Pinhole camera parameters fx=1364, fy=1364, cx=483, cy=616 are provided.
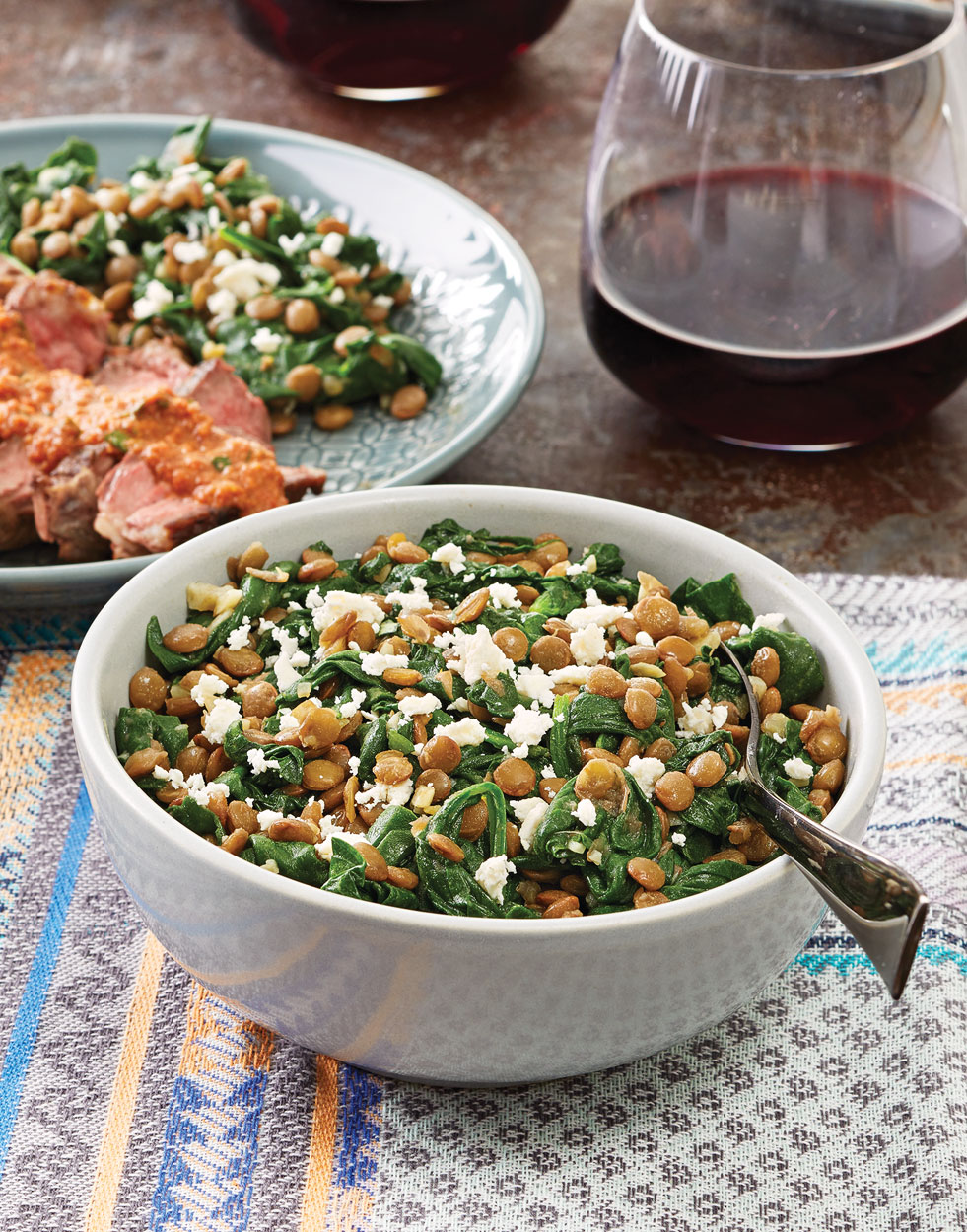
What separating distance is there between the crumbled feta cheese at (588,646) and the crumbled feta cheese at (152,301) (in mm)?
1244

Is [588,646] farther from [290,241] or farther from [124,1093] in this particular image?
[290,241]

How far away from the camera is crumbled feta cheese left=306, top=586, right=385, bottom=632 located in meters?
1.48

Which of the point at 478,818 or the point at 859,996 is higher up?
the point at 478,818

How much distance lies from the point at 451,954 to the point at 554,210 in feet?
7.51

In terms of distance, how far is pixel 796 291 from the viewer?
2.03 meters

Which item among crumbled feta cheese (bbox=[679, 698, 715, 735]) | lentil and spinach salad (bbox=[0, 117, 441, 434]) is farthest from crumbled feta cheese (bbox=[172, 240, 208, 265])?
crumbled feta cheese (bbox=[679, 698, 715, 735])

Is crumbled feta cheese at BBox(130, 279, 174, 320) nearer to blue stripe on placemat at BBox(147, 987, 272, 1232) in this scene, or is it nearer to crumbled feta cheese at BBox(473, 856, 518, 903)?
blue stripe on placemat at BBox(147, 987, 272, 1232)

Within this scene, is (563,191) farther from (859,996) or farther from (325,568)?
(859,996)

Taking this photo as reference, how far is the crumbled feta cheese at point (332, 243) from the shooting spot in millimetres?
2410

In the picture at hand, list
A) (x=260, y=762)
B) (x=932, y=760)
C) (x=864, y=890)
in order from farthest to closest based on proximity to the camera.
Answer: (x=932, y=760) → (x=260, y=762) → (x=864, y=890)

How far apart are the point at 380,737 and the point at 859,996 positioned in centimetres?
58

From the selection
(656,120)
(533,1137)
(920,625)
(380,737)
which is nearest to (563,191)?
(656,120)

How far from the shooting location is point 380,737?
4.43ft

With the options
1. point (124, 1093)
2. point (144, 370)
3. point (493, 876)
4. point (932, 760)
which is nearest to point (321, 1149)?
point (124, 1093)
